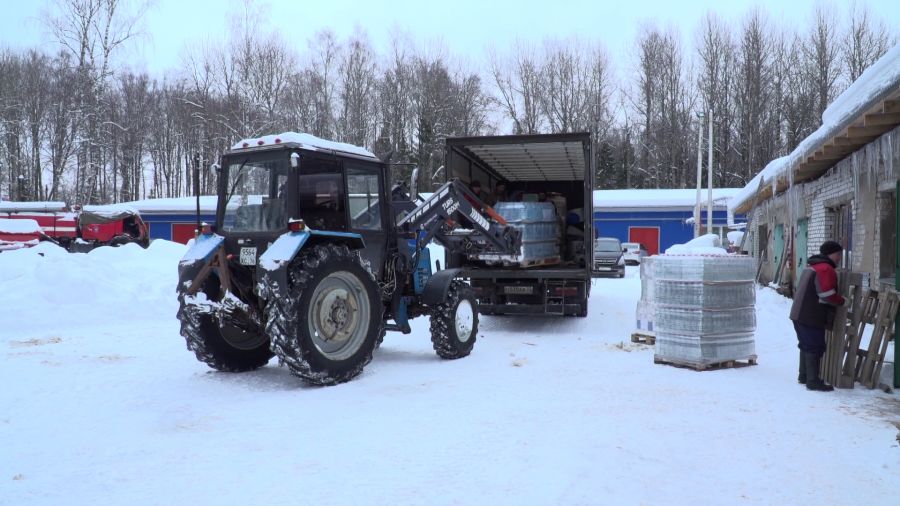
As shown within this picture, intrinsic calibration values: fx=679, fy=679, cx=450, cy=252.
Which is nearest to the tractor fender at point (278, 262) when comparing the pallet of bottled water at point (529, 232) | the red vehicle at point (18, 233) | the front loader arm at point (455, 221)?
the front loader arm at point (455, 221)

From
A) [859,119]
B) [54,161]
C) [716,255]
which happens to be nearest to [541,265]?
[716,255]

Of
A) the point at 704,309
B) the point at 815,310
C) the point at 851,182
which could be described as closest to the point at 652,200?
the point at 851,182

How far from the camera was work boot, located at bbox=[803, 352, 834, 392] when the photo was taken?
6.57m

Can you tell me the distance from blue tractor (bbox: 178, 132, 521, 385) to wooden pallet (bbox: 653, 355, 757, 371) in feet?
8.23

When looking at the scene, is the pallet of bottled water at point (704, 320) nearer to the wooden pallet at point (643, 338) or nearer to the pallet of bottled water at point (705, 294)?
the pallet of bottled water at point (705, 294)

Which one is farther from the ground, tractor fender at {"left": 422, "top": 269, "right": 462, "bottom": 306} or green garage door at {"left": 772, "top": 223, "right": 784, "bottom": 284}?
green garage door at {"left": 772, "top": 223, "right": 784, "bottom": 284}

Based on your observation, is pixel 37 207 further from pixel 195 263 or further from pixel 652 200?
pixel 652 200

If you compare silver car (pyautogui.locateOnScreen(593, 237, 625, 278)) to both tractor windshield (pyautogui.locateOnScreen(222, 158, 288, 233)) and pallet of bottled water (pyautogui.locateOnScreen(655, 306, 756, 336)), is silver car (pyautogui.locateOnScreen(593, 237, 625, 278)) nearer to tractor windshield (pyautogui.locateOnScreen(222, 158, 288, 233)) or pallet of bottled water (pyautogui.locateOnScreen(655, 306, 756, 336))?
pallet of bottled water (pyautogui.locateOnScreen(655, 306, 756, 336))

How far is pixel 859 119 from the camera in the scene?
813 centimetres

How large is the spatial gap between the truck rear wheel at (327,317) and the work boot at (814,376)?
14.3 ft

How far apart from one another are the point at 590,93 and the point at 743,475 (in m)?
45.4

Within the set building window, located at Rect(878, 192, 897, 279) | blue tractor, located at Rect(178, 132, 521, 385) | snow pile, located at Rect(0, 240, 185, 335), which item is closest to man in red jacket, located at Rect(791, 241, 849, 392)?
building window, located at Rect(878, 192, 897, 279)

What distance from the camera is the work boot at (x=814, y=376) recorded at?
21.6 feet

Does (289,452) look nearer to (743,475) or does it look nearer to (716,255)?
(743,475)
